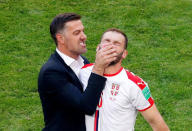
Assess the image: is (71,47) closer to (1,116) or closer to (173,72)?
(1,116)

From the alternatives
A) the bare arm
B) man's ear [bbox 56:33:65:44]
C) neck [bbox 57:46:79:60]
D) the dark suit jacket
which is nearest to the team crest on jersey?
the dark suit jacket

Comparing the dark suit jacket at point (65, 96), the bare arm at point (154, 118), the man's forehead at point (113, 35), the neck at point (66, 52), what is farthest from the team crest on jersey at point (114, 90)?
the neck at point (66, 52)

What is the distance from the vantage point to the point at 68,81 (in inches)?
153

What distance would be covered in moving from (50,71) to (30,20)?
828 centimetres

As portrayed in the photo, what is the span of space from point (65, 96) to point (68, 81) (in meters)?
0.19

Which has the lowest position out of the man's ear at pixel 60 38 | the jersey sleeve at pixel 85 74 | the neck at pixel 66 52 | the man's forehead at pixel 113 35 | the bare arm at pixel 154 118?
the bare arm at pixel 154 118

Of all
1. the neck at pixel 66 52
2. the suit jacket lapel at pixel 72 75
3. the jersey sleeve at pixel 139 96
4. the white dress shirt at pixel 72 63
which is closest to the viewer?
the jersey sleeve at pixel 139 96

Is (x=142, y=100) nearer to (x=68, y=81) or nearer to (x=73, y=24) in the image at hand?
(x=68, y=81)

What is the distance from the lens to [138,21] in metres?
12.0

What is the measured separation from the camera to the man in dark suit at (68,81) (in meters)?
3.65

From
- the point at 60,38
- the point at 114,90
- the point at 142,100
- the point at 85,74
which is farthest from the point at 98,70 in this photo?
the point at 60,38

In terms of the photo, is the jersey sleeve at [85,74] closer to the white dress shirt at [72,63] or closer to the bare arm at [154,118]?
the white dress shirt at [72,63]

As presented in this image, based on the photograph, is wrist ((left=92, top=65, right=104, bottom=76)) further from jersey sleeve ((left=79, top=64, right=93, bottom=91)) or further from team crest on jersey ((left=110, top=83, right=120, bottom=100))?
jersey sleeve ((left=79, top=64, right=93, bottom=91))

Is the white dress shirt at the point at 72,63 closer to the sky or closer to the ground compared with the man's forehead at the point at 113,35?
closer to the ground
